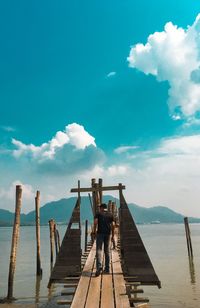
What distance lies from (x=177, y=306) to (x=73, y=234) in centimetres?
701

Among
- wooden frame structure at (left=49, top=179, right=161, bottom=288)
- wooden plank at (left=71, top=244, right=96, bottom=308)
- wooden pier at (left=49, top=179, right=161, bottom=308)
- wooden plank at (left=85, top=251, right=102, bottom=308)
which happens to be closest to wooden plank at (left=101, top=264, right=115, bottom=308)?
wooden pier at (left=49, top=179, right=161, bottom=308)

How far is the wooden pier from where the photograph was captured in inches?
333

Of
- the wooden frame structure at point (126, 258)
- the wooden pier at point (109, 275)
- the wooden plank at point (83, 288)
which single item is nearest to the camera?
the wooden plank at point (83, 288)

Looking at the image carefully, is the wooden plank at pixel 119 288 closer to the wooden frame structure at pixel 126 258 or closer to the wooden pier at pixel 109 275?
the wooden pier at pixel 109 275

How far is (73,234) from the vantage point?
1357 centimetres

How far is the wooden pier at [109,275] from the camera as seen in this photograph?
845cm

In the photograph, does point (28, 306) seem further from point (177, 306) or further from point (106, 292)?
point (106, 292)

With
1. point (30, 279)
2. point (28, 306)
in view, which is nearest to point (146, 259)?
point (28, 306)

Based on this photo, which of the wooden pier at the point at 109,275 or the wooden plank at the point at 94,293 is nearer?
the wooden plank at the point at 94,293

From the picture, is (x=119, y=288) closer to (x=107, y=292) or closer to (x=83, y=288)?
(x=107, y=292)

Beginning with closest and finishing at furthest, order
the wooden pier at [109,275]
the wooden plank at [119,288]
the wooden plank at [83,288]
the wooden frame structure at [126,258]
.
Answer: the wooden plank at [119,288], the wooden plank at [83,288], the wooden pier at [109,275], the wooden frame structure at [126,258]

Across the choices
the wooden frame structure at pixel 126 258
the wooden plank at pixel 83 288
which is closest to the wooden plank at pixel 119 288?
the wooden frame structure at pixel 126 258

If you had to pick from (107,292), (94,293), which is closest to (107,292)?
(107,292)

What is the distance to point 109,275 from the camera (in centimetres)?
1080
